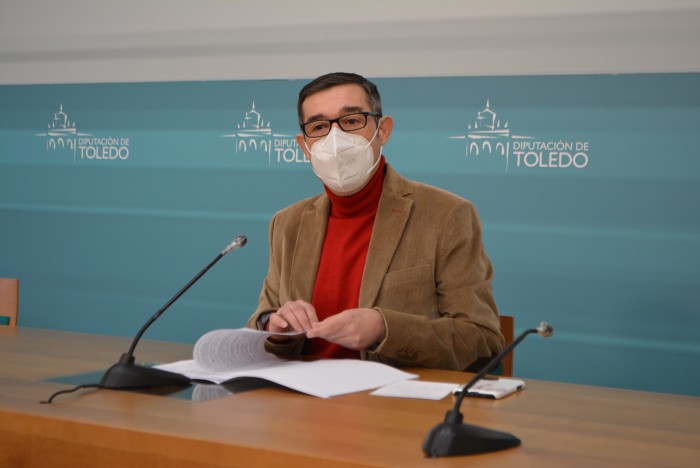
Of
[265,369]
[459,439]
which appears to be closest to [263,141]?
[265,369]

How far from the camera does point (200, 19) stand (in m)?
4.58

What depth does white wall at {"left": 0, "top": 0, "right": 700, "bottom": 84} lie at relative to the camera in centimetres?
373

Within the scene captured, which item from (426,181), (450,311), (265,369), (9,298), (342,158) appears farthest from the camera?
(426,181)

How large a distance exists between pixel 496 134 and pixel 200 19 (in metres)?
1.67

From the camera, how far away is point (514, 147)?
390 centimetres

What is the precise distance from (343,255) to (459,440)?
52.9 inches

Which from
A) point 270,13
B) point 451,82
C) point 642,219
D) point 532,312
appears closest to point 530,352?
point 532,312

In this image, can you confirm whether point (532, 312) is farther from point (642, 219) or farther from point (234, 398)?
point (234, 398)

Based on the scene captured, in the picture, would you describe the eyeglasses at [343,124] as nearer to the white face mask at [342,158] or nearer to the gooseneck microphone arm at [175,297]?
the white face mask at [342,158]

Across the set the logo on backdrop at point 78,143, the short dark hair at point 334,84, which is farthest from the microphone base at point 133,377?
the logo on backdrop at point 78,143

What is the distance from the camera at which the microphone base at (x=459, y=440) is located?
1.30m

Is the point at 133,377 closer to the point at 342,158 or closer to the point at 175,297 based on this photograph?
the point at 175,297

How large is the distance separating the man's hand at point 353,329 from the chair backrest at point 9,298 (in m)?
1.43

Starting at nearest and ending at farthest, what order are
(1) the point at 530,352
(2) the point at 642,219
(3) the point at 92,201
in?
(2) the point at 642,219 < (1) the point at 530,352 < (3) the point at 92,201
